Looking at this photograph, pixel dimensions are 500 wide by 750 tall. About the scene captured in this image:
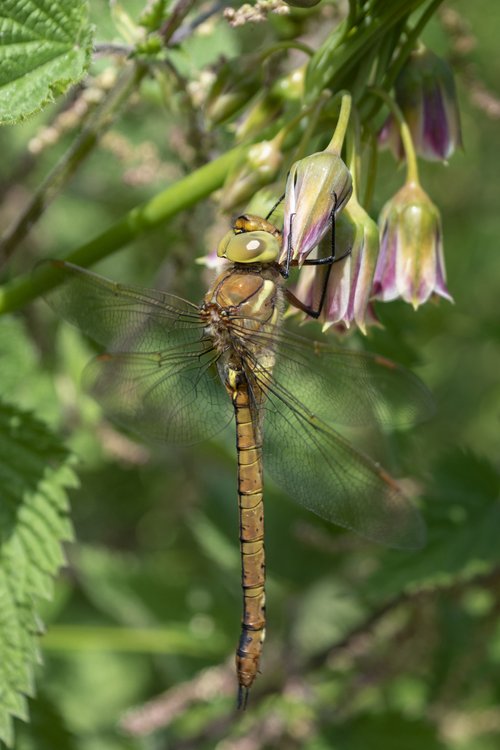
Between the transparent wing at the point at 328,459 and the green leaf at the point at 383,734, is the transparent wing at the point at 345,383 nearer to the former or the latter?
the transparent wing at the point at 328,459

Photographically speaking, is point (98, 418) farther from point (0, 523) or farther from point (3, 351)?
point (0, 523)

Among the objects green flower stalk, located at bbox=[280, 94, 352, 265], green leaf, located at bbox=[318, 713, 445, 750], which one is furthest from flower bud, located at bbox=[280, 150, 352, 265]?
green leaf, located at bbox=[318, 713, 445, 750]

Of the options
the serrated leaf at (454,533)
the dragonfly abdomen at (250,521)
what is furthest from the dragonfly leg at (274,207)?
the serrated leaf at (454,533)

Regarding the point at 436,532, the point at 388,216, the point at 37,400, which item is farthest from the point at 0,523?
the point at 436,532

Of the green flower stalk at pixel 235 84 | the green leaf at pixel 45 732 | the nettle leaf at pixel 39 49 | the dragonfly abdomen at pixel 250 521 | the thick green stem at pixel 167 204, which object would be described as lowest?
the green leaf at pixel 45 732

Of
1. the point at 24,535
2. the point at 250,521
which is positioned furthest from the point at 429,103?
the point at 24,535

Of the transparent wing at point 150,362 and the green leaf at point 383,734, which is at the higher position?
the transparent wing at point 150,362
